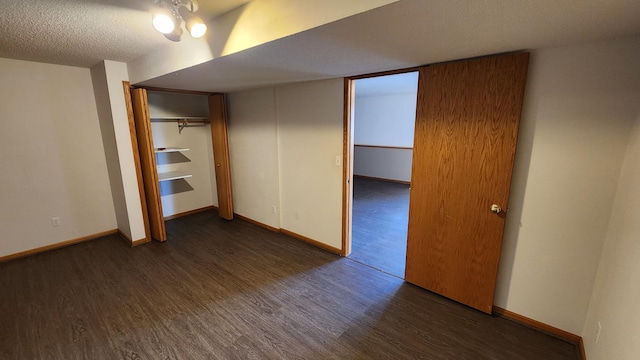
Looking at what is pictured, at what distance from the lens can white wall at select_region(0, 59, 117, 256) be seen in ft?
9.52

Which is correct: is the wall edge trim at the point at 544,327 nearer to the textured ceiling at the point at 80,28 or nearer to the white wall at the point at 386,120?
the textured ceiling at the point at 80,28

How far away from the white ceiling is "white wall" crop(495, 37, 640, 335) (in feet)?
0.67

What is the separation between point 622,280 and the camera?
138 cm

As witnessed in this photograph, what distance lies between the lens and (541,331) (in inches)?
76.9

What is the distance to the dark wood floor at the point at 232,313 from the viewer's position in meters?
1.83

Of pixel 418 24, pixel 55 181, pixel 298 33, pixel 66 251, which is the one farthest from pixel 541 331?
pixel 55 181

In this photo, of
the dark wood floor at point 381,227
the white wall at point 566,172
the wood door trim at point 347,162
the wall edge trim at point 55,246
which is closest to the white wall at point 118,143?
the wall edge trim at point 55,246

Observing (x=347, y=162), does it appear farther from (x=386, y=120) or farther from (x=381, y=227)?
(x=386, y=120)

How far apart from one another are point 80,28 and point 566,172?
3.53 meters

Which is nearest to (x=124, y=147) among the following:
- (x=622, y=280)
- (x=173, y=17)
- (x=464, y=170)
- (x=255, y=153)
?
(x=255, y=153)

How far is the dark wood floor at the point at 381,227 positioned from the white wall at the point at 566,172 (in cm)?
115

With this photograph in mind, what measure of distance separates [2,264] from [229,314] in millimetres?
2959

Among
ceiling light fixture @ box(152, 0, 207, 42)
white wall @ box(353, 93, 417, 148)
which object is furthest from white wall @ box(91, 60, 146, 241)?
white wall @ box(353, 93, 417, 148)

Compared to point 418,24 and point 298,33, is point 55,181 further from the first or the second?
point 418,24
